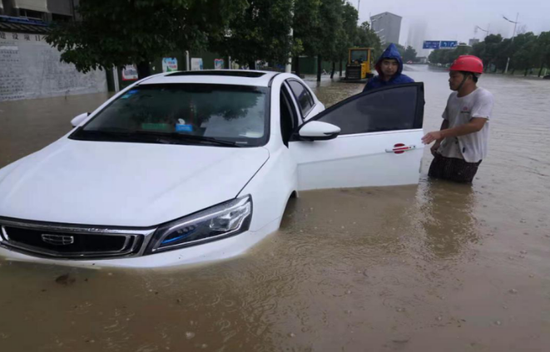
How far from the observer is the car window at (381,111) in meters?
4.12

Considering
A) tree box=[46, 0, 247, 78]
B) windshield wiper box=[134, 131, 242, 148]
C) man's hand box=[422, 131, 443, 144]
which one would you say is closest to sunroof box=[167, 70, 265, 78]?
windshield wiper box=[134, 131, 242, 148]

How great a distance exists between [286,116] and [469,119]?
2.11 metres

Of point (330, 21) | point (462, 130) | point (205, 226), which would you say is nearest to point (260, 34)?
point (462, 130)

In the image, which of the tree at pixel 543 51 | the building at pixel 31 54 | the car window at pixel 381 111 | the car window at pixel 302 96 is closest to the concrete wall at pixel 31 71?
the building at pixel 31 54

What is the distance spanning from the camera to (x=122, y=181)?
2.52 metres

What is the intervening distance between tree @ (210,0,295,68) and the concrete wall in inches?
255

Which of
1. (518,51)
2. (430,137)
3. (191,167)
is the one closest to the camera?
(191,167)

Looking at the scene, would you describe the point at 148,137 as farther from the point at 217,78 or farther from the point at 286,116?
the point at 286,116

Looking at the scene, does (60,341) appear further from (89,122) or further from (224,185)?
(89,122)

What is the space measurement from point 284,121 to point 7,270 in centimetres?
235

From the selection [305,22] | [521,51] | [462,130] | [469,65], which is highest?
[305,22]

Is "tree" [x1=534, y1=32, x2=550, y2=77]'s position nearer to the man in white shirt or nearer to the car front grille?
the man in white shirt

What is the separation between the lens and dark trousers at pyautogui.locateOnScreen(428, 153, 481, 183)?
16.4ft

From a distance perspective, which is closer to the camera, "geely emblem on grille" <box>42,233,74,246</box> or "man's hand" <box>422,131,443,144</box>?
"geely emblem on grille" <box>42,233,74,246</box>
